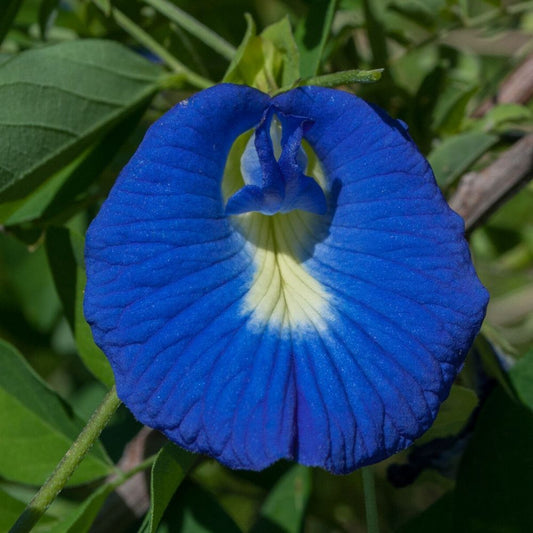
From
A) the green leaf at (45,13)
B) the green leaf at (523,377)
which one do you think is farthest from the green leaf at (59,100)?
the green leaf at (523,377)

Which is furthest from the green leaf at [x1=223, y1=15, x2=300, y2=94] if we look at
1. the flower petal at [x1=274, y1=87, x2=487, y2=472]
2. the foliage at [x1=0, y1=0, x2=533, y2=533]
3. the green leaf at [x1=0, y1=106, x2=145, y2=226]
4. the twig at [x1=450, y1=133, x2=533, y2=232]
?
the twig at [x1=450, y1=133, x2=533, y2=232]


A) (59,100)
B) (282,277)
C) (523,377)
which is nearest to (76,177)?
(59,100)

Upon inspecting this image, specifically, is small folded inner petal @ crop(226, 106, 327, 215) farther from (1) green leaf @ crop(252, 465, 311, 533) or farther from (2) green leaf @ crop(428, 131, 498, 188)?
(1) green leaf @ crop(252, 465, 311, 533)

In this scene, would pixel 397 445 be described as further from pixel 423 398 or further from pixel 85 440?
pixel 85 440

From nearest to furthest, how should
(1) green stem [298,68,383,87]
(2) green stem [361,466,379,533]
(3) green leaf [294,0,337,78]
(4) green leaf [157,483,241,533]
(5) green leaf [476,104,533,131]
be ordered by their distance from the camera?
1. (1) green stem [298,68,383,87]
2. (2) green stem [361,466,379,533]
3. (3) green leaf [294,0,337,78]
4. (4) green leaf [157,483,241,533]
5. (5) green leaf [476,104,533,131]

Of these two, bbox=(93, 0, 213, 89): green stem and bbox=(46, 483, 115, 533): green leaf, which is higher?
bbox=(93, 0, 213, 89): green stem

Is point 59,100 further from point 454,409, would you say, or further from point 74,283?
point 454,409
